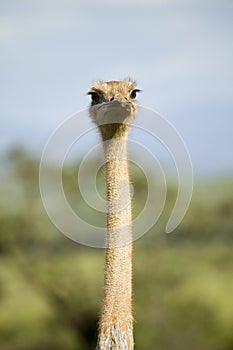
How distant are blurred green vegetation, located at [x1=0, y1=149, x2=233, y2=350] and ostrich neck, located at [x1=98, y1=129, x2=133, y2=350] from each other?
35.2 feet

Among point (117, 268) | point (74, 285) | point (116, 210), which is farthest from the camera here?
point (74, 285)

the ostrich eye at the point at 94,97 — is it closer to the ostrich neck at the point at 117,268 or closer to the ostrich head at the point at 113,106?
the ostrich head at the point at 113,106

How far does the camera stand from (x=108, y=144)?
457 centimetres

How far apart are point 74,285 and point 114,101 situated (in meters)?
12.7

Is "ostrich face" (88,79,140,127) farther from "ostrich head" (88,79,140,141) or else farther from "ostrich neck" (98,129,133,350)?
"ostrich neck" (98,129,133,350)

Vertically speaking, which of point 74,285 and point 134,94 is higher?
point 74,285

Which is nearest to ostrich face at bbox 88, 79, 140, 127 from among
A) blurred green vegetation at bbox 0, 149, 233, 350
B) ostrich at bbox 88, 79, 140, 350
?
ostrich at bbox 88, 79, 140, 350

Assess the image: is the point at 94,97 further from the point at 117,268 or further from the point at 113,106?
the point at 117,268

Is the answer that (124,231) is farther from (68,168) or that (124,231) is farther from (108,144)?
(68,168)

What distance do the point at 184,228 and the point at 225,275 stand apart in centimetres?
108

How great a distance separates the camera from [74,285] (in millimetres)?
Answer: 16922

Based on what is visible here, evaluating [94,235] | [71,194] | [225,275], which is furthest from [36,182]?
[94,235]

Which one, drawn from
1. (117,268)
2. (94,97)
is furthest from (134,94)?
(117,268)

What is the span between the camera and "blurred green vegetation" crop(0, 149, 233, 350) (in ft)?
53.2
